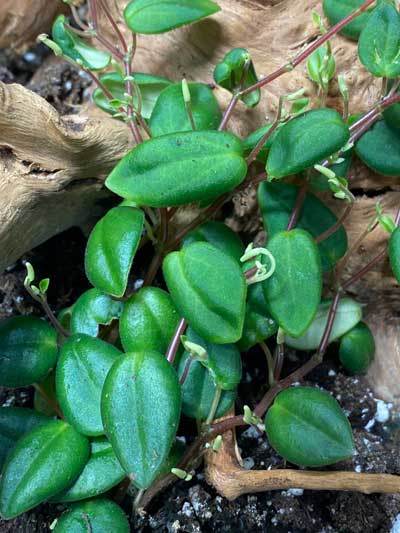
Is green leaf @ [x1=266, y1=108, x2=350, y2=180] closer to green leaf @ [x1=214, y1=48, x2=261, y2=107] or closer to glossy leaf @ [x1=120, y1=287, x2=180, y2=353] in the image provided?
green leaf @ [x1=214, y1=48, x2=261, y2=107]

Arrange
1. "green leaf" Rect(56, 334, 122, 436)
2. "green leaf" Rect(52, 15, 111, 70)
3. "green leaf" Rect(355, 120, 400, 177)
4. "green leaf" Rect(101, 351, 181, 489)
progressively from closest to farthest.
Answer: "green leaf" Rect(101, 351, 181, 489) < "green leaf" Rect(56, 334, 122, 436) < "green leaf" Rect(355, 120, 400, 177) < "green leaf" Rect(52, 15, 111, 70)

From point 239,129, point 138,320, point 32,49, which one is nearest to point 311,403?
point 138,320

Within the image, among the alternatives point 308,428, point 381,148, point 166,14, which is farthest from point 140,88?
point 308,428

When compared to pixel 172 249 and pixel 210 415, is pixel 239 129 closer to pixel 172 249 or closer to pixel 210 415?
pixel 172 249

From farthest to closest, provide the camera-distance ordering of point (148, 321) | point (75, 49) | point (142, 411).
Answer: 1. point (75, 49)
2. point (148, 321)
3. point (142, 411)

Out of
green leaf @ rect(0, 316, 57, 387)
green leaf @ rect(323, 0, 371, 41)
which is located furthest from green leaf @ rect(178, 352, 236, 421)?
green leaf @ rect(323, 0, 371, 41)

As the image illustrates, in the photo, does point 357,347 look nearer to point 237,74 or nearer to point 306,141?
point 306,141
